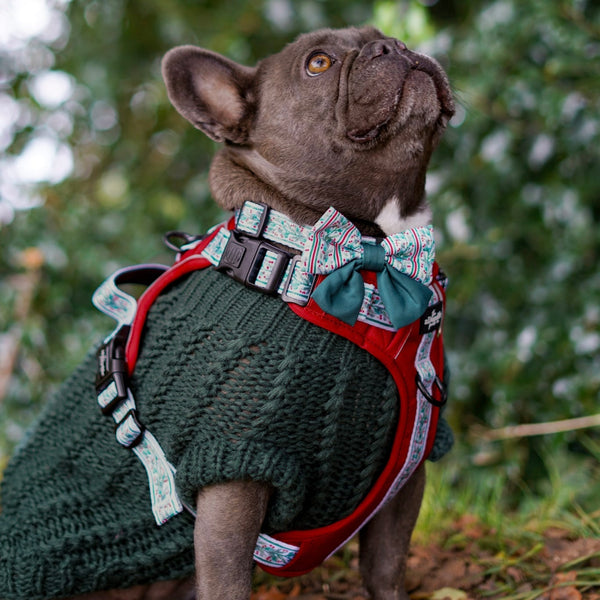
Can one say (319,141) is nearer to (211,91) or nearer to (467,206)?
(211,91)

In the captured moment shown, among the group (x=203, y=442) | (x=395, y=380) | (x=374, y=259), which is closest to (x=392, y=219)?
(x=374, y=259)

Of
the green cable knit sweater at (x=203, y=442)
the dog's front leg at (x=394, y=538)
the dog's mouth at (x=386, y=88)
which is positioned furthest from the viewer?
the dog's front leg at (x=394, y=538)

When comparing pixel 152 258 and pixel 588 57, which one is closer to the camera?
pixel 588 57

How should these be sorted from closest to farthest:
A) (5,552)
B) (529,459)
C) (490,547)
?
(5,552)
(490,547)
(529,459)

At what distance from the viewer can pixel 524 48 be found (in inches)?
125

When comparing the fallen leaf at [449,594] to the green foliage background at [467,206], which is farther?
the green foliage background at [467,206]

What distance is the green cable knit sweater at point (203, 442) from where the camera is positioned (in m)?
1.65

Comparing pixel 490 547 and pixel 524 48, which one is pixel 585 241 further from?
A: pixel 490 547

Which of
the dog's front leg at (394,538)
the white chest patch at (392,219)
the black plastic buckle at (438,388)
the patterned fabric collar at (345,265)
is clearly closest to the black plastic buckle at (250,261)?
the patterned fabric collar at (345,265)

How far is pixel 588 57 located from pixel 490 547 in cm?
194

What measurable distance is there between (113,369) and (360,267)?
2.26 feet

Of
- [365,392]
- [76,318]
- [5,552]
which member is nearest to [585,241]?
[365,392]

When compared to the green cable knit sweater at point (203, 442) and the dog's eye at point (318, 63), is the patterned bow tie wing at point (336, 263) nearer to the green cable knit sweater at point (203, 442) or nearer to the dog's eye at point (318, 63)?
the green cable knit sweater at point (203, 442)

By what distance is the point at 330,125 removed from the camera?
72.3 inches
